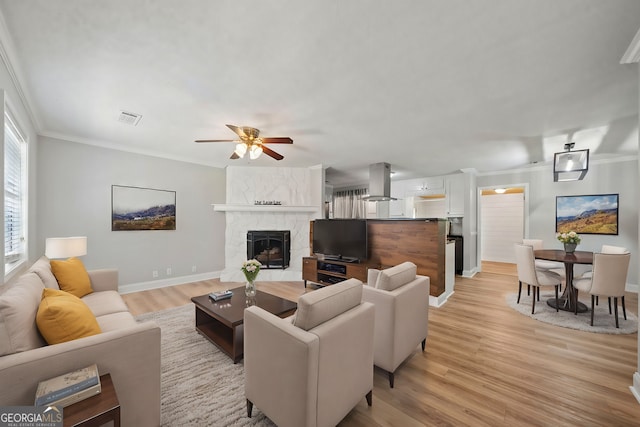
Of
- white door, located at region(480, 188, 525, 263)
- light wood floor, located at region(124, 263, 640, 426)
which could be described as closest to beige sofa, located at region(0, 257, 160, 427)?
light wood floor, located at region(124, 263, 640, 426)

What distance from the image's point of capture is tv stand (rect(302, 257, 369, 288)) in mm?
4301

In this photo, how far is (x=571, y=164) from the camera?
3344 mm

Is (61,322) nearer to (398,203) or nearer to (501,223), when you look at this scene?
(398,203)

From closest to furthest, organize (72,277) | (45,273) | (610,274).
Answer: (45,273), (72,277), (610,274)

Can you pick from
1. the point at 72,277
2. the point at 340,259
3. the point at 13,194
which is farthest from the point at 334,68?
the point at 13,194

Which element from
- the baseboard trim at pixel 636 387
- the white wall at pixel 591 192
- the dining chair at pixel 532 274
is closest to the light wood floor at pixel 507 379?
the baseboard trim at pixel 636 387

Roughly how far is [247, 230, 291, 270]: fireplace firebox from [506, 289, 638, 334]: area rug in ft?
13.3

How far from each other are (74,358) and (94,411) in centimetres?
36

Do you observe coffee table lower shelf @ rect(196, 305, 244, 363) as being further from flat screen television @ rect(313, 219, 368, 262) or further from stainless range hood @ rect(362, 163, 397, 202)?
stainless range hood @ rect(362, 163, 397, 202)

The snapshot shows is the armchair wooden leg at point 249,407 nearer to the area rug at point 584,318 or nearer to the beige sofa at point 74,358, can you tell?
the beige sofa at point 74,358

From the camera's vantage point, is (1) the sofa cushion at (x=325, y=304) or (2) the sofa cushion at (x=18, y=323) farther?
(1) the sofa cushion at (x=325, y=304)

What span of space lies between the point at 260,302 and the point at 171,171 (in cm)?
349

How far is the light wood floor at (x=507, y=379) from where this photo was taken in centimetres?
166

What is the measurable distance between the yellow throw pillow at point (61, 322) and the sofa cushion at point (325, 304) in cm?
120
